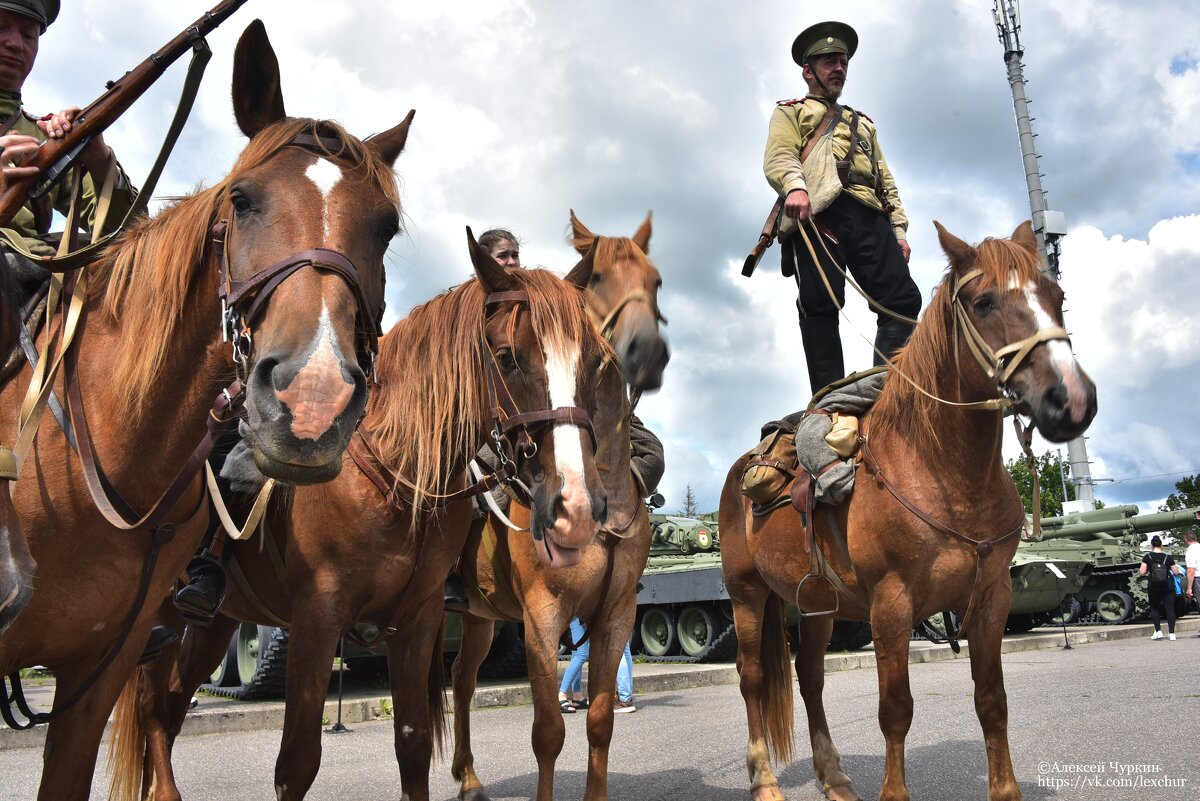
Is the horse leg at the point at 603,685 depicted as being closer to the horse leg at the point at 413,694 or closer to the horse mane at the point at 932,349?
the horse leg at the point at 413,694

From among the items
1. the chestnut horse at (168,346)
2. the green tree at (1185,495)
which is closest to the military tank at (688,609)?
the chestnut horse at (168,346)

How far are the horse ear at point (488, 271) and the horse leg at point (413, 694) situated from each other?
4.11ft

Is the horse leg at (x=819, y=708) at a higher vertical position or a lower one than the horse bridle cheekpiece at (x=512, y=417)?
lower

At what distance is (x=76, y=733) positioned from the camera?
254cm

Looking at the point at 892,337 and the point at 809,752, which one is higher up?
the point at 892,337

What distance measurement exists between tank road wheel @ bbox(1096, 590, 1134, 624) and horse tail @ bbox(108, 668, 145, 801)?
2377 centimetres

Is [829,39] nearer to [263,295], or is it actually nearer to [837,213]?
[837,213]

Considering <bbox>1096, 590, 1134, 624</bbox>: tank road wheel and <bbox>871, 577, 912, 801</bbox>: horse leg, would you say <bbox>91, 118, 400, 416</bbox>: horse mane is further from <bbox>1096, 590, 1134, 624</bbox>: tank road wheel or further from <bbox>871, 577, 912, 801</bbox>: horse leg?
<bbox>1096, 590, 1134, 624</bbox>: tank road wheel

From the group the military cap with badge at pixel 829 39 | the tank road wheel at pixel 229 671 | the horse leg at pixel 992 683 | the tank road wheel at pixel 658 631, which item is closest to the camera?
the horse leg at pixel 992 683

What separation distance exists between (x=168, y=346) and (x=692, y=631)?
46.7ft

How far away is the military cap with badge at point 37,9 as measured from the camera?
3.18 metres

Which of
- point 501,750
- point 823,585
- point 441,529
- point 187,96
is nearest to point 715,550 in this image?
point 501,750

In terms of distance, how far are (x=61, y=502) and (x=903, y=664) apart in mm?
3362

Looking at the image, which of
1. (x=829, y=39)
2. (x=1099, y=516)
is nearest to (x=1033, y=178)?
(x=1099, y=516)
